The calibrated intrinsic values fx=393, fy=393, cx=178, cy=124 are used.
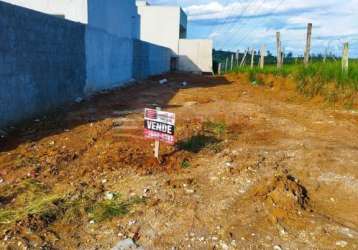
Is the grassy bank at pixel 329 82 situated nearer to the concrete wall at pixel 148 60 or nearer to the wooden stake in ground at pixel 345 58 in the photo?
the wooden stake in ground at pixel 345 58

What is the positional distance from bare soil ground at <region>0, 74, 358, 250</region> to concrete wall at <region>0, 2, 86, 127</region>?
23.3 inches

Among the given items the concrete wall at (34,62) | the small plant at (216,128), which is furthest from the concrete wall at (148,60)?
the small plant at (216,128)

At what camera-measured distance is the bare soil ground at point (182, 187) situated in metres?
3.33

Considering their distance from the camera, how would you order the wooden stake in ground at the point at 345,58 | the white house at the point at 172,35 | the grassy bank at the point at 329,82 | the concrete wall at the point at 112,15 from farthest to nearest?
the white house at the point at 172,35 < the concrete wall at the point at 112,15 < the wooden stake in ground at the point at 345,58 < the grassy bank at the point at 329,82

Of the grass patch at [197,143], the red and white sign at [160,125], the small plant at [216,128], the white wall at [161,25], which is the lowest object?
the grass patch at [197,143]

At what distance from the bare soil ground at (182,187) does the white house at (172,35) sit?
89.2ft

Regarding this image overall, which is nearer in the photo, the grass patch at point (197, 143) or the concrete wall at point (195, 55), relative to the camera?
the grass patch at point (197, 143)

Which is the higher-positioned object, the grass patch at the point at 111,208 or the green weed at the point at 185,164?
the green weed at the point at 185,164

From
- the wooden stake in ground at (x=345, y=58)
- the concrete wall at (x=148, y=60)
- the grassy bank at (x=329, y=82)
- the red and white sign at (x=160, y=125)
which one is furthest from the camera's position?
the concrete wall at (x=148, y=60)

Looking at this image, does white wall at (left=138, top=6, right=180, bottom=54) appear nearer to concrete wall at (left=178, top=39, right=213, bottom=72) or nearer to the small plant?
concrete wall at (left=178, top=39, right=213, bottom=72)

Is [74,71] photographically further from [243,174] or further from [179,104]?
[243,174]

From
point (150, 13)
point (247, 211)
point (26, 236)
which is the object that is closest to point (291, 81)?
point (247, 211)

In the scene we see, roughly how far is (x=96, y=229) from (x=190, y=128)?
395 centimetres

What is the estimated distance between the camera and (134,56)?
20.1 meters
